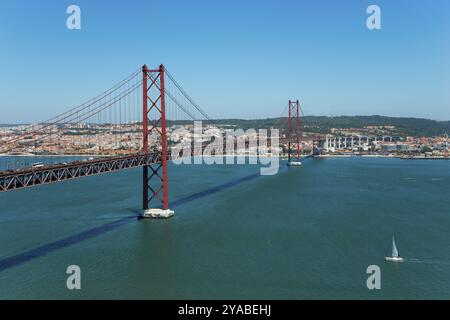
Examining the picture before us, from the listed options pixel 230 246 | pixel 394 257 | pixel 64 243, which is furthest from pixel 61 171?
pixel 394 257

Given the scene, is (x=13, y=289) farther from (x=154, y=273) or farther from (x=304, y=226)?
(x=304, y=226)

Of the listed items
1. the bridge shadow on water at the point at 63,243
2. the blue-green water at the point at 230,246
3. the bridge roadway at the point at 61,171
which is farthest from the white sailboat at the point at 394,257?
the bridge shadow on water at the point at 63,243

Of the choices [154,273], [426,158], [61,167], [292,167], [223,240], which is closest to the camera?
[154,273]

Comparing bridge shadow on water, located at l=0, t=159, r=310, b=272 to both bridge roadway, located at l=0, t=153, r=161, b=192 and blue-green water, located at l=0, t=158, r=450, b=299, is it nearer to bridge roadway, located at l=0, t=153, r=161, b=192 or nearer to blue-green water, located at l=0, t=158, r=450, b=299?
blue-green water, located at l=0, t=158, r=450, b=299

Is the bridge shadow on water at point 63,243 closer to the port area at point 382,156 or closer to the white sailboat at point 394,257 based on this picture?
the white sailboat at point 394,257

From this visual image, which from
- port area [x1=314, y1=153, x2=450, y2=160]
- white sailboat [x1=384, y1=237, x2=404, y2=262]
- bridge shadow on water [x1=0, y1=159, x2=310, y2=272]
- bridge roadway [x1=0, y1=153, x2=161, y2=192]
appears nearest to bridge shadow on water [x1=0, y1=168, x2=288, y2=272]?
bridge shadow on water [x1=0, y1=159, x2=310, y2=272]
